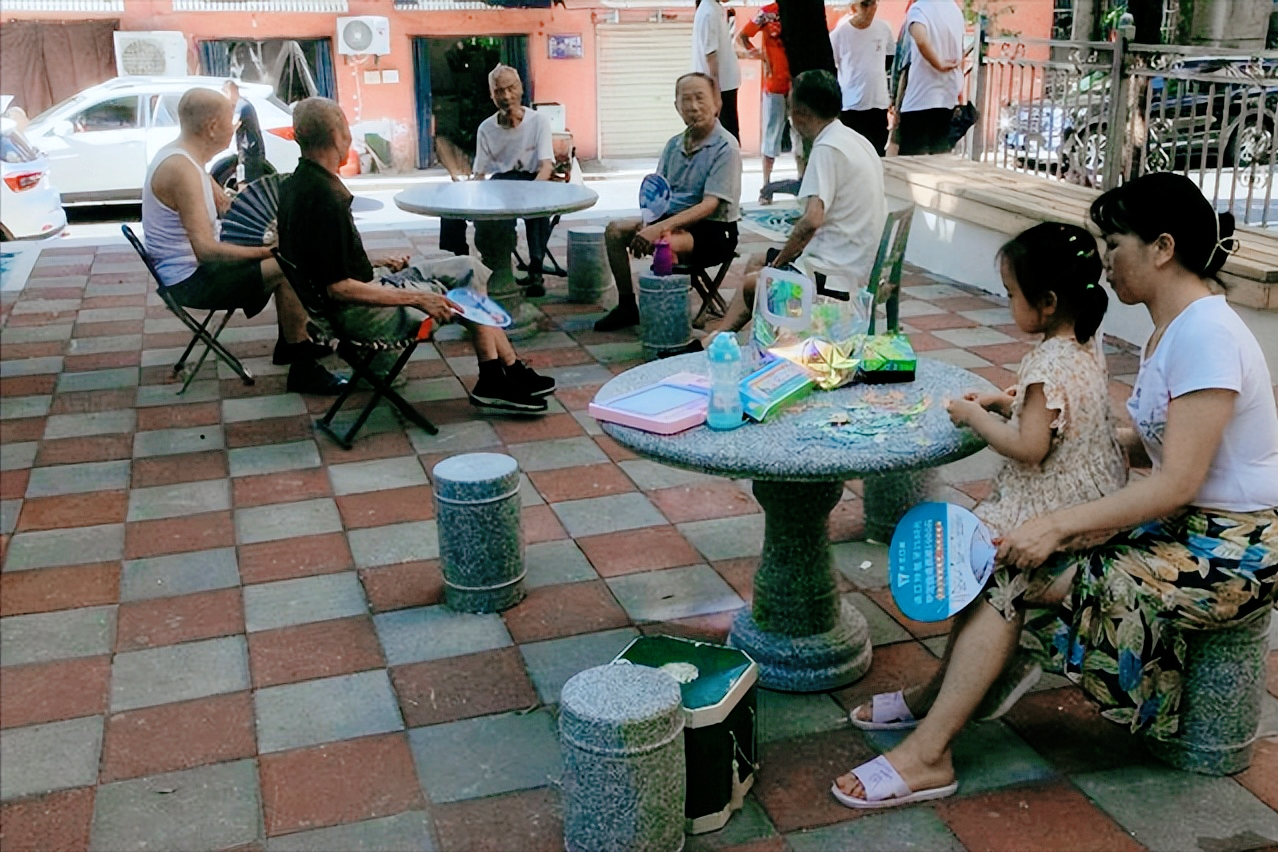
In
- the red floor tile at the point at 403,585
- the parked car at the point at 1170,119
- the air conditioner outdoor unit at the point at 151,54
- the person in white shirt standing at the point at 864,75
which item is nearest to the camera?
the red floor tile at the point at 403,585

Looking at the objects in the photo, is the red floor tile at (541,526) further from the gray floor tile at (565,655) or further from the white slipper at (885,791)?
the white slipper at (885,791)

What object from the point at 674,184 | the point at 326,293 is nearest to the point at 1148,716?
the point at 326,293

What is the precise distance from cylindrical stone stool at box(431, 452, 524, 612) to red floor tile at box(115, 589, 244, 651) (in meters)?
0.66

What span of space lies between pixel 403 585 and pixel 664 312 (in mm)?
2724

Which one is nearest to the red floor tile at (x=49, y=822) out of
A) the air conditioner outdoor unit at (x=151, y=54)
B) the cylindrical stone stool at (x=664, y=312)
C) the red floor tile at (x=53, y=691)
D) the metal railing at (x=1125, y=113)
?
the red floor tile at (x=53, y=691)

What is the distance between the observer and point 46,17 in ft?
50.2

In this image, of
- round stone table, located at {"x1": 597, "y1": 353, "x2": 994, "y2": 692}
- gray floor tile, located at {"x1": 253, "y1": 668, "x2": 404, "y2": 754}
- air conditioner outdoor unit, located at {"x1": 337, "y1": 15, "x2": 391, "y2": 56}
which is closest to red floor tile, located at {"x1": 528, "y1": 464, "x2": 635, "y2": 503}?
round stone table, located at {"x1": 597, "y1": 353, "x2": 994, "y2": 692}

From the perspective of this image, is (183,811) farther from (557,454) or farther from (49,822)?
(557,454)

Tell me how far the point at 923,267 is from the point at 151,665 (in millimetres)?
6231

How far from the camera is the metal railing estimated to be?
245 inches

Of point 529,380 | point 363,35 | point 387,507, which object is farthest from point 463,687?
point 363,35

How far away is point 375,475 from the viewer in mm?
4973

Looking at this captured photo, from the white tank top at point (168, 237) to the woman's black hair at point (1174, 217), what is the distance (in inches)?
170

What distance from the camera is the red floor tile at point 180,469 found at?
16.3 ft
